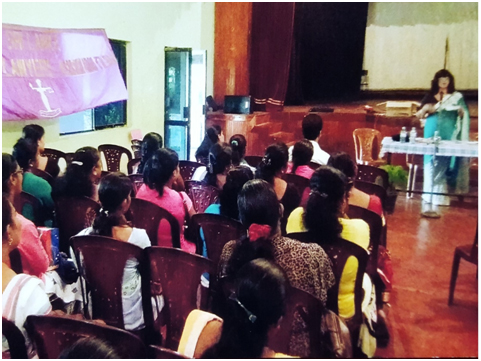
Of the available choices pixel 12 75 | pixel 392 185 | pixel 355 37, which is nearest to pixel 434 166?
pixel 392 185

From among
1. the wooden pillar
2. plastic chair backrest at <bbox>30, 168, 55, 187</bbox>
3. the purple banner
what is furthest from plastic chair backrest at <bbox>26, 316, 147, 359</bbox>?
the wooden pillar

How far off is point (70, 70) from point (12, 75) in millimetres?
725

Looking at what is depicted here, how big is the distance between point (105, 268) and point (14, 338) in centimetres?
52

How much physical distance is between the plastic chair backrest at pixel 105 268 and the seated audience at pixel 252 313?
747 millimetres

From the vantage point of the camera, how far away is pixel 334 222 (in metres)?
1.96

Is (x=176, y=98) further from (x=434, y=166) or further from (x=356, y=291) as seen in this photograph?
(x=356, y=291)

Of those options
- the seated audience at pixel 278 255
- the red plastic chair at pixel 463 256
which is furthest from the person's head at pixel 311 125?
the seated audience at pixel 278 255

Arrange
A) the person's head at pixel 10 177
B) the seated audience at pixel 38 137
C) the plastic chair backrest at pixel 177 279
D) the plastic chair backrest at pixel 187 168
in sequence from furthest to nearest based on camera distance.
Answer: the plastic chair backrest at pixel 187 168, the seated audience at pixel 38 137, the person's head at pixel 10 177, the plastic chair backrest at pixel 177 279

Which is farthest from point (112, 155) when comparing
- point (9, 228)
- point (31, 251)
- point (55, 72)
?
point (9, 228)

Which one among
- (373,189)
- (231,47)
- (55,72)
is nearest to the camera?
(373,189)

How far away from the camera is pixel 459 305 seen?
118 inches

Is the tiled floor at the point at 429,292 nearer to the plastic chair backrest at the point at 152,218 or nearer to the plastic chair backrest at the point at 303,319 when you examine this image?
the plastic chair backrest at the point at 303,319

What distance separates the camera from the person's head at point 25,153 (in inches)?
122

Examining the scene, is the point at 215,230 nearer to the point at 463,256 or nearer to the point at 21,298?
the point at 21,298
